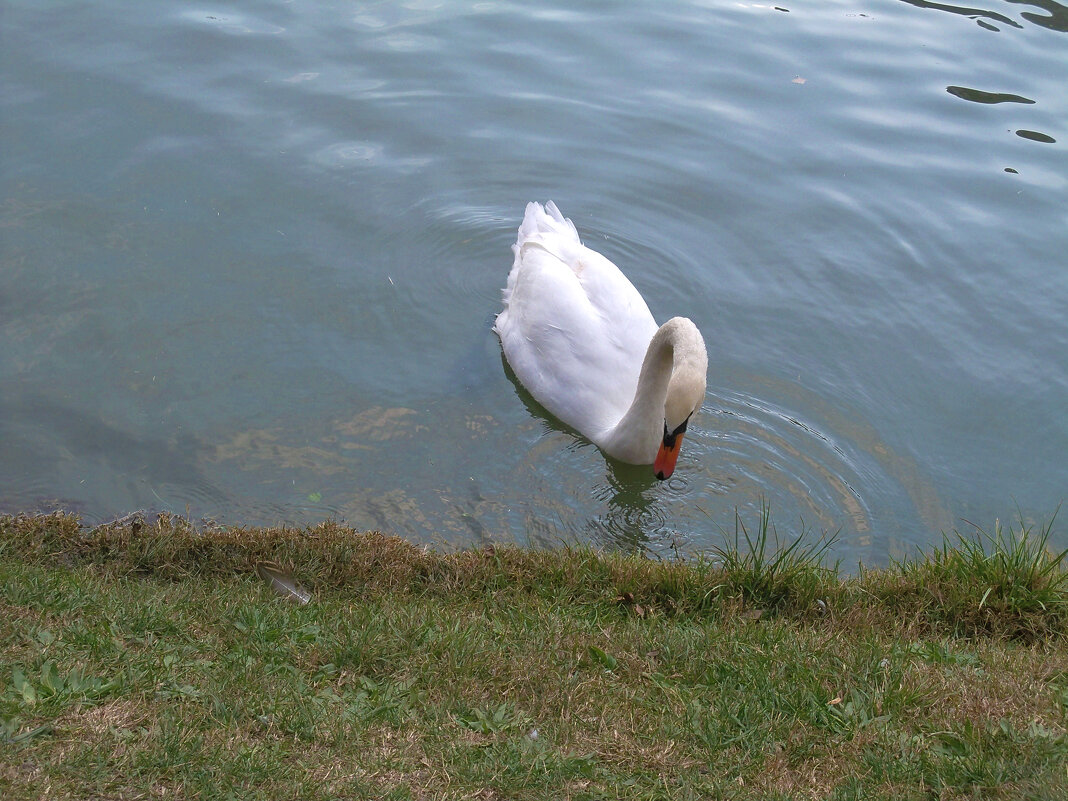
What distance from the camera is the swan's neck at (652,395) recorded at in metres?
6.03

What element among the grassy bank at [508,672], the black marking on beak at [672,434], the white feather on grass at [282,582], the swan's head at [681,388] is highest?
the swan's head at [681,388]

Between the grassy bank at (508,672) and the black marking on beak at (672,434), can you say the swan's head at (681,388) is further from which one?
the grassy bank at (508,672)

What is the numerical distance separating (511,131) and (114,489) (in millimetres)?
5443

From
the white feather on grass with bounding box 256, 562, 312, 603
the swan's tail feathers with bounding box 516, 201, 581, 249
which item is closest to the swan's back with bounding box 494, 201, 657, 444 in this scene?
the swan's tail feathers with bounding box 516, 201, 581, 249

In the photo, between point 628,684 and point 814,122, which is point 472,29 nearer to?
point 814,122

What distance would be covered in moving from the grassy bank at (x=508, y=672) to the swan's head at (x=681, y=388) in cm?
98

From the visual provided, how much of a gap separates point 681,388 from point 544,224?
288 cm

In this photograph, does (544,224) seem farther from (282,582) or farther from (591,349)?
(282,582)

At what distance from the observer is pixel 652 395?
21.4 feet

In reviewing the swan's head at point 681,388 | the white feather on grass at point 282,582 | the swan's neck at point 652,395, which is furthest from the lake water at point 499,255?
the white feather on grass at point 282,582

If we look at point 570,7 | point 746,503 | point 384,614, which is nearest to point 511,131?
point 570,7

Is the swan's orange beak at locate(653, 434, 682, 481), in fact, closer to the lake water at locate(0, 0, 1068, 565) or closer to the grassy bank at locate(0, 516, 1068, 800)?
the lake water at locate(0, 0, 1068, 565)

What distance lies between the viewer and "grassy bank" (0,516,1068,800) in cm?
350

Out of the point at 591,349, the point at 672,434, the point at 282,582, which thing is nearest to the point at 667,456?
the point at 672,434
